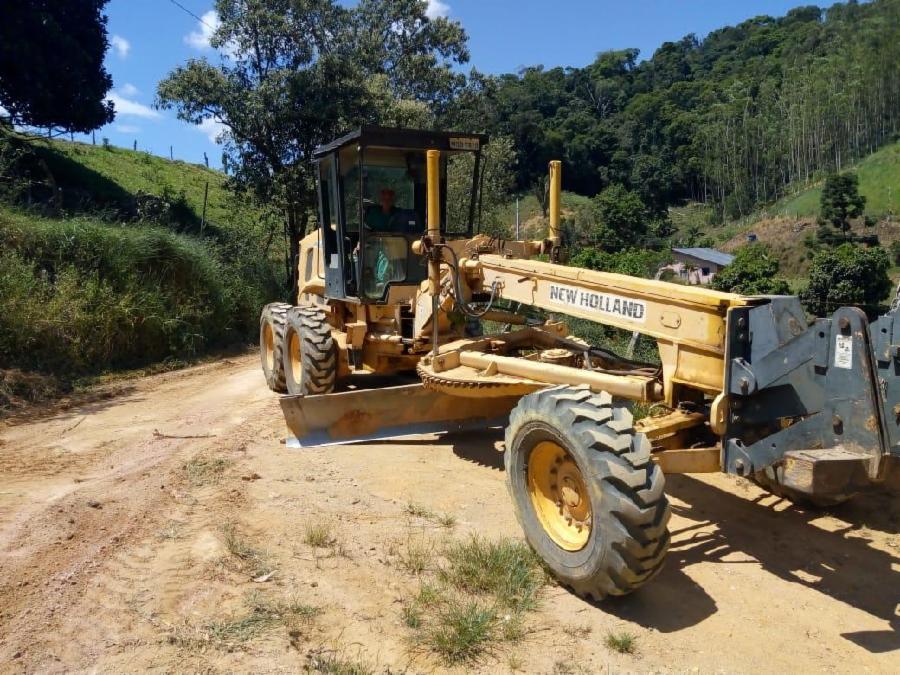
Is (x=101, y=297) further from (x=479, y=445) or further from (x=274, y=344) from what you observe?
(x=479, y=445)

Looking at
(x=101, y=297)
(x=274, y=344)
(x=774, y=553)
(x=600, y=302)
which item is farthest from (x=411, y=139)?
(x=101, y=297)

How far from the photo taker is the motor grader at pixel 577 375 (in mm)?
3598

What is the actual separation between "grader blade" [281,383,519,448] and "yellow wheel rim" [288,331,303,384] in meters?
1.51

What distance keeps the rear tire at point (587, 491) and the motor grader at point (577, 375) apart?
0.01m

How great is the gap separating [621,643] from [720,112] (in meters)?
76.4

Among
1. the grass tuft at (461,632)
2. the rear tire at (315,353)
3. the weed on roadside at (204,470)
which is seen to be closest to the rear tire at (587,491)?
the grass tuft at (461,632)

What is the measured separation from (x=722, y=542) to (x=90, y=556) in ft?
13.2

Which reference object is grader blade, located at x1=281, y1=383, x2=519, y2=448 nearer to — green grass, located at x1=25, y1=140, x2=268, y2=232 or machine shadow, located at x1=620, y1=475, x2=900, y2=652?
machine shadow, located at x1=620, y1=475, x2=900, y2=652

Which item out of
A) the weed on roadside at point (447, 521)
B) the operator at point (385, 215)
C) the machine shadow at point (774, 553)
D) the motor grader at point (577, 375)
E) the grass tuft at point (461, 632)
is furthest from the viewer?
the operator at point (385, 215)

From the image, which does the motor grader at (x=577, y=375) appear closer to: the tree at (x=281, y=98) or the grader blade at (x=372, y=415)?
the grader blade at (x=372, y=415)

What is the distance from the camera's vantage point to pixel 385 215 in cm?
757

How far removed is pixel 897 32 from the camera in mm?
56156

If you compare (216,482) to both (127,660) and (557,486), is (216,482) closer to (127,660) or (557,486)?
(127,660)

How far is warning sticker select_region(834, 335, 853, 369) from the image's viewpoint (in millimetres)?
3486
